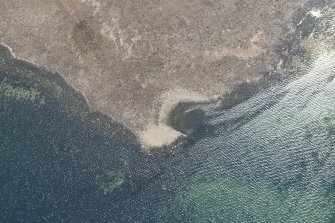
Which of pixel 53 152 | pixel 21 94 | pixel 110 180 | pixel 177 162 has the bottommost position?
pixel 177 162

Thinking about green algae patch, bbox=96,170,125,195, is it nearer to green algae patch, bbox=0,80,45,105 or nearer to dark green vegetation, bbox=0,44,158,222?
dark green vegetation, bbox=0,44,158,222

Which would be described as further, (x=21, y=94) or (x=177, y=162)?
(x=21, y=94)

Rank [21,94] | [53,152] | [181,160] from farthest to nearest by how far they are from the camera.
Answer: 1. [21,94]
2. [53,152]
3. [181,160]

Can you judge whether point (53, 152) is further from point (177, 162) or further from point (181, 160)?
point (181, 160)

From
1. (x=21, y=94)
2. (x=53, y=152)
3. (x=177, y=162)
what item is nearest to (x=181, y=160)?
(x=177, y=162)

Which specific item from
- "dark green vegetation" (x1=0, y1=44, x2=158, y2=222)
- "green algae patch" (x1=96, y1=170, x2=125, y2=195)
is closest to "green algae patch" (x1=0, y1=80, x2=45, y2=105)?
"dark green vegetation" (x1=0, y1=44, x2=158, y2=222)

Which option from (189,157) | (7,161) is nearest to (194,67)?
(189,157)
